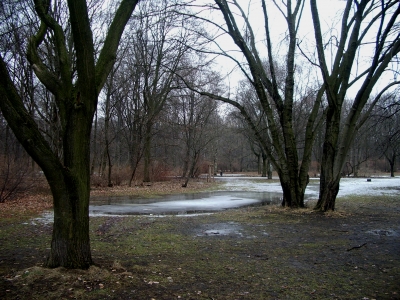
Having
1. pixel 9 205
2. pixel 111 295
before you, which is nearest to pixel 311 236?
pixel 111 295

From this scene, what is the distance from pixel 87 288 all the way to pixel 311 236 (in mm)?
5535

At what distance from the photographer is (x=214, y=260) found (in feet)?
19.0

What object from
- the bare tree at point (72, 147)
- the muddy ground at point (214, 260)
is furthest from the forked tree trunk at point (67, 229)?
the muddy ground at point (214, 260)

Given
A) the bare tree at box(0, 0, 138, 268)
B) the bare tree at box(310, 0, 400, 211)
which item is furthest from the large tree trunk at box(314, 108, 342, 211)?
the bare tree at box(0, 0, 138, 268)

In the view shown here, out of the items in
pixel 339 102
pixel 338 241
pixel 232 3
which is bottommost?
pixel 338 241

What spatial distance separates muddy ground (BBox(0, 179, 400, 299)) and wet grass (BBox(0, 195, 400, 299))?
1 cm

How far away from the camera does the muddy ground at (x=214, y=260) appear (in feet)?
13.9

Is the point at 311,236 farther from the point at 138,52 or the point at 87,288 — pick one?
the point at 138,52

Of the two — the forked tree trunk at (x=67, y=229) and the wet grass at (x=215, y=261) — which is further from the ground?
the forked tree trunk at (x=67, y=229)

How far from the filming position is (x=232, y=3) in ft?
39.6

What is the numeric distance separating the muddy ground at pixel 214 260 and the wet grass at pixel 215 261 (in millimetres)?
14

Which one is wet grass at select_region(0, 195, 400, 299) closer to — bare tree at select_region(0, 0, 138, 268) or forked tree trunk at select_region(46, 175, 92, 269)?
forked tree trunk at select_region(46, 175, 92, 269)

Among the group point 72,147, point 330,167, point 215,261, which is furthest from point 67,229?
point 330,167

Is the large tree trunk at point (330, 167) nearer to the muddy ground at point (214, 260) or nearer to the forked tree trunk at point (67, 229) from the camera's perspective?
the muddy ground at point (214, 260)
